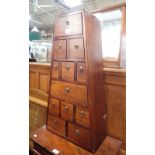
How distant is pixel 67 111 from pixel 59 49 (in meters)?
0.54

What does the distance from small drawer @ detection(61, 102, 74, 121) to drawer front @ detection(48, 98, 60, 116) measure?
5 centimetres

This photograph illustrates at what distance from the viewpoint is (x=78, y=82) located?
1.21m

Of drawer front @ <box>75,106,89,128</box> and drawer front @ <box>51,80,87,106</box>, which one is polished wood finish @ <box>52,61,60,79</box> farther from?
drawer front @ <box>75,106,89,128</box>

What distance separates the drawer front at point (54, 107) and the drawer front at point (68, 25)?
598mm

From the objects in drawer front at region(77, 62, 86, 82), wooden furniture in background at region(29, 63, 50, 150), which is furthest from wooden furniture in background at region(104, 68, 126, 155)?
wooden furniture in background at region(29, 63, 50, 150)

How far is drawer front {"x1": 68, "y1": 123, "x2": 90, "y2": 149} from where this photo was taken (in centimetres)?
120

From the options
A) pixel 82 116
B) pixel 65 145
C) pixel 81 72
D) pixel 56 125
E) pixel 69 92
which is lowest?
pixel 65 145

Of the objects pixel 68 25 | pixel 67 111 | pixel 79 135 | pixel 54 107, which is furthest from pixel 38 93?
pixel 68 25

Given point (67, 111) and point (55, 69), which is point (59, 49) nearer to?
point (55, 69)

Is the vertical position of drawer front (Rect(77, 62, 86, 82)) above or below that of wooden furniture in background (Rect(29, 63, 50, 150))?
above

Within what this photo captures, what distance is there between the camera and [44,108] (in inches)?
79.4
